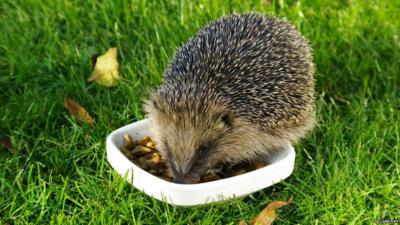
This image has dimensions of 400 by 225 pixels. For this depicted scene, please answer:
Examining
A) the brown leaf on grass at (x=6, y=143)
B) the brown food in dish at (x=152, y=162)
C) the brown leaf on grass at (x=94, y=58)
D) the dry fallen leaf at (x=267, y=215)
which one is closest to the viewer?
the dry fallen leaf at (x=267, y=215)

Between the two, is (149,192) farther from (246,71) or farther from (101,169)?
(246,71)

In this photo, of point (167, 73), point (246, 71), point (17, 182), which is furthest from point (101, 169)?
point (246, 71)

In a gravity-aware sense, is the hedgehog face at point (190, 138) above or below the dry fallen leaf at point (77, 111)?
above

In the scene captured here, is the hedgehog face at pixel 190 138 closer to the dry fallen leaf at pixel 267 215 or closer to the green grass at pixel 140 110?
the green grass at pixel 140 110

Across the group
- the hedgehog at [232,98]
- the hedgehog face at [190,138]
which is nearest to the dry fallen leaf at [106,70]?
the hedgehog at [232,98]

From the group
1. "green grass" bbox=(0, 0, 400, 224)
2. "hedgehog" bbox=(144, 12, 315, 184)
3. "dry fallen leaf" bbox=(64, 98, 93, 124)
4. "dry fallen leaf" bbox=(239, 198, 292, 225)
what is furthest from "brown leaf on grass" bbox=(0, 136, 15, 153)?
"dry fallen leaf" bbox=(239, 198, 292, 225)

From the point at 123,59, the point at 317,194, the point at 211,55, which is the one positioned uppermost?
the point at 211,55
